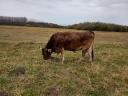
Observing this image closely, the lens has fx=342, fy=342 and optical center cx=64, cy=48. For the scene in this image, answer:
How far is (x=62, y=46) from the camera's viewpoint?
17.2 meters

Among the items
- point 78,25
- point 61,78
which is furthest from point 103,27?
point 61,78

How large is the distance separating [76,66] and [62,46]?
179 centimetres

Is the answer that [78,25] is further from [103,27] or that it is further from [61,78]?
[61,78]

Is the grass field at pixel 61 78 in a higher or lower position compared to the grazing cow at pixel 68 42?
lower

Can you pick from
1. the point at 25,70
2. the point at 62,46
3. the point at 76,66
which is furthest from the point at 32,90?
the point at 62,46

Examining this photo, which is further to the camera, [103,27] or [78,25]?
[78,25]

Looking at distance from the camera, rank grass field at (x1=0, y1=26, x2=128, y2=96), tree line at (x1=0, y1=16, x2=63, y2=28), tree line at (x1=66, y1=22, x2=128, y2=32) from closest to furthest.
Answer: grass field at (x1=0, y1=26, x2=128, y2=96) < tree line at (x1=66, y1=22, x2=128, y2=32) < tree line at (x1=0, y1=16, x2=63, y2=28)

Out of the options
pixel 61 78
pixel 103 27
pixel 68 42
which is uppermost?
pixel 68 42

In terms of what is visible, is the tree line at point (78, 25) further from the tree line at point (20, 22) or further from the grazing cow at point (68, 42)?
the grazing cow at point (68, 42)

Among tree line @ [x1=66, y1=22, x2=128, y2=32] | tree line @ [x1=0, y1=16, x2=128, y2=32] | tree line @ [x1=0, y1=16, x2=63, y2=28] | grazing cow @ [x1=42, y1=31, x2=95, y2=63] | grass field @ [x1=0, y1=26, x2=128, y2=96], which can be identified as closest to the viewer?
grass field @ [x1=0, y1=26, x2=128, y2=96]

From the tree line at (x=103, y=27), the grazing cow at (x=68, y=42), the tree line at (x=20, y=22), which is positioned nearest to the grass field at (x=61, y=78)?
the grazing cow at (x=68, y=42)

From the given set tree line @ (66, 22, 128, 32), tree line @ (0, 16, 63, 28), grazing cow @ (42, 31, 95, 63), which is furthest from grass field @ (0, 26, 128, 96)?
tree line @ (0, 16, 63, 28)

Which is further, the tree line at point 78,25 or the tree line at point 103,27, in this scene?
the tree line at point 78,25

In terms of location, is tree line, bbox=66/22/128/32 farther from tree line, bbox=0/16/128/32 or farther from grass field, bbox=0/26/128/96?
grass field, bbox=0/26/128/96
